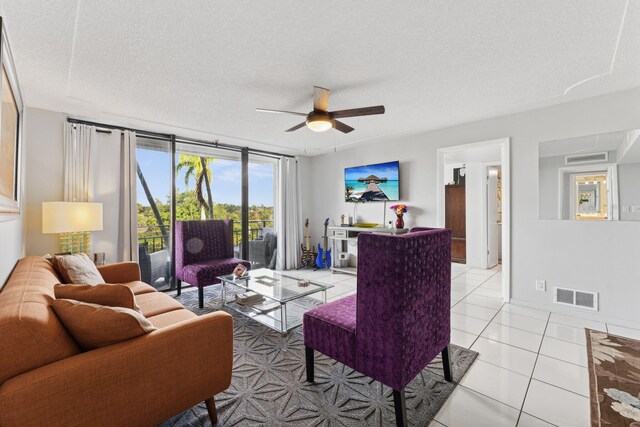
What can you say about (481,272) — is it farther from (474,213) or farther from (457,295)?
(457,295)

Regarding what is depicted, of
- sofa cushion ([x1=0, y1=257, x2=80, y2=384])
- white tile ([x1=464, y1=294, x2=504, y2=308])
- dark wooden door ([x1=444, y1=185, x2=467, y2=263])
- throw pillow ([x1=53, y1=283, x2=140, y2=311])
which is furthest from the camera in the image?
dark wooden door ([x1=444, y1=185, x2=467, y2=263])

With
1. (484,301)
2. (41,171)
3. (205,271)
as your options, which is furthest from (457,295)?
(41,171)

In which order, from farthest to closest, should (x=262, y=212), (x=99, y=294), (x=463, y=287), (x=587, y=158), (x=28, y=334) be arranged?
(x=262, y=212) < (x=463, y=287) < (x=587, y=158) < (x=99, y=294) < (x=28, y=334)

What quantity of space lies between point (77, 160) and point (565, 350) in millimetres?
5397

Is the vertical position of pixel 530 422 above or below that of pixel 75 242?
below

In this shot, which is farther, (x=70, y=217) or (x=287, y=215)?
(x=287, y=215)

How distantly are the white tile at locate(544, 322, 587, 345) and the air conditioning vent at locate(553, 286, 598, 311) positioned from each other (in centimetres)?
40

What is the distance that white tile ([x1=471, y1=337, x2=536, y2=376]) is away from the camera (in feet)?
6.86

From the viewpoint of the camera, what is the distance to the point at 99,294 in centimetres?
136

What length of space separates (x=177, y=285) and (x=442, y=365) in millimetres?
3451

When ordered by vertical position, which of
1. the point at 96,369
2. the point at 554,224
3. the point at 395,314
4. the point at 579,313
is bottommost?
the point at 579,313

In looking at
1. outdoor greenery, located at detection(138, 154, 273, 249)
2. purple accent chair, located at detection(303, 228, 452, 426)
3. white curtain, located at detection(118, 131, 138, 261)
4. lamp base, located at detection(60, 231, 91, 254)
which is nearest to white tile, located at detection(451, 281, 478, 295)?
purple accent chair, located at detection(303, 228, 452, 426)

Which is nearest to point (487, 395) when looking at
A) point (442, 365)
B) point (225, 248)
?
point (442, 365)

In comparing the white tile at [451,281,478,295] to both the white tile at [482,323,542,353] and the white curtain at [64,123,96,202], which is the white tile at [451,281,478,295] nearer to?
the white tile at [482,323,542,353]
